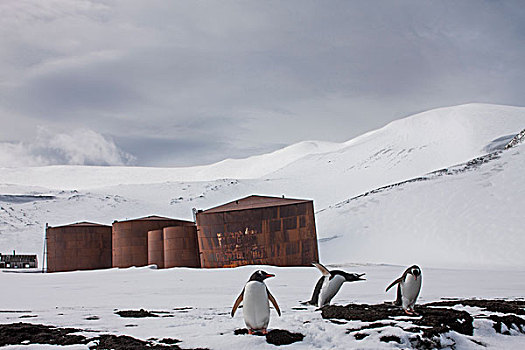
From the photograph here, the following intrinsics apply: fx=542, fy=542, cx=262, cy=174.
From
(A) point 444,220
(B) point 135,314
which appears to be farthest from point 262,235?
(A) point 444,220

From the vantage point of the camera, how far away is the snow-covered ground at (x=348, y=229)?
9.84 m

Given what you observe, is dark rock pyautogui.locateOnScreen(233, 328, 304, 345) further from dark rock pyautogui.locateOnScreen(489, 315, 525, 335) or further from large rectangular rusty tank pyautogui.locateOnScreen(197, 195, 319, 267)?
large rectangular rusty tank pyautogui.locateOnScreen(197, 195, 319, 267)

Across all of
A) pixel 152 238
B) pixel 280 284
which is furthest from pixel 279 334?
pixel 152 238

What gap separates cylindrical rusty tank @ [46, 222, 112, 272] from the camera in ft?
107

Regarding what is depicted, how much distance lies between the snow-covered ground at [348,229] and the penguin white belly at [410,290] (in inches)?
49.8

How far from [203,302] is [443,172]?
3602 centimetres

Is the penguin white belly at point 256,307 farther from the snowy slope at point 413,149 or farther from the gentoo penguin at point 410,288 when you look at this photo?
the snowy slope at point 413,149

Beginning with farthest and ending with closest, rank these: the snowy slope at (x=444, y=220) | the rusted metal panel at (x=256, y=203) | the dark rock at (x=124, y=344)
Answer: the snowy slope at (x=444, y=220) → the rusted metal panel at (x=256, y=203) → the dark rock at (x=124, y=344)

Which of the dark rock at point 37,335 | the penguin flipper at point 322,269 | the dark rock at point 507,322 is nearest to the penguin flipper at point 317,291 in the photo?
the penguin flipper at point 322,269

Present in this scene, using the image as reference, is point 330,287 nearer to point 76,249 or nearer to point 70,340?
point 70,340

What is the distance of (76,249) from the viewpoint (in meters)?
32.8

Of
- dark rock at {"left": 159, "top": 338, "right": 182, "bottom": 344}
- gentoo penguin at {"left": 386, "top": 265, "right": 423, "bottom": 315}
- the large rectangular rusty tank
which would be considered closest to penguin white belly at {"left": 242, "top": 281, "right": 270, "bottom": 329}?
dark rock at {"left": 159, "top": 338, "right": 182, "bottom": 344}

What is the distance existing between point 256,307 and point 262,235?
14.1 metres

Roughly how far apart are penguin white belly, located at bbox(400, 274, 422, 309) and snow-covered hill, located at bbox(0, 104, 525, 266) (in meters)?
21.0
